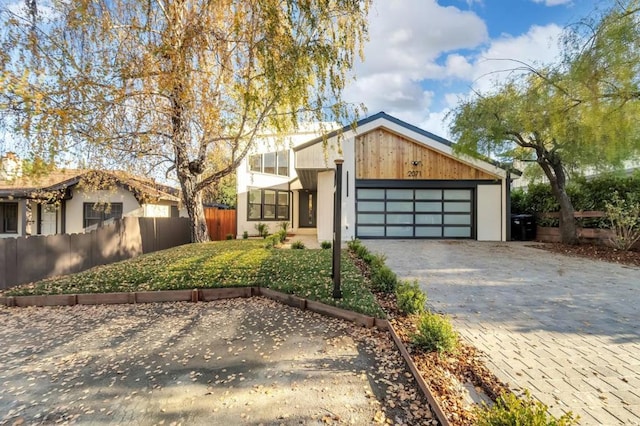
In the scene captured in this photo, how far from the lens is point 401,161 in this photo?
12633mm

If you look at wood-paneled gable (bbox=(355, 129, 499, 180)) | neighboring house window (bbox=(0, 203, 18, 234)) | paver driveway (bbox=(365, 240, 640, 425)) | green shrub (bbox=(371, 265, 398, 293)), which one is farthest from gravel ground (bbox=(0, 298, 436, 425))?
neighboring house window (bbox=(0, 203, 18, 234))

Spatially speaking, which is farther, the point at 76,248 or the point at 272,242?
the point at 272,242

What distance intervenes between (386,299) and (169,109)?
7.13 m

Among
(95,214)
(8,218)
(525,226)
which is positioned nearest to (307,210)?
(95,214)

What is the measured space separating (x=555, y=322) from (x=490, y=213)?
9.80m

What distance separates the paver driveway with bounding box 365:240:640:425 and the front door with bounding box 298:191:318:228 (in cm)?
1113

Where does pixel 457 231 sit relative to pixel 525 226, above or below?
below

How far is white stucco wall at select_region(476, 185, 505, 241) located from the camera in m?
12.6

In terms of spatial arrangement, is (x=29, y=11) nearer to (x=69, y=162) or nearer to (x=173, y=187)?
(x=69, y=162)

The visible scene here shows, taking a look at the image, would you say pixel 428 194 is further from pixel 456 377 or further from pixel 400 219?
pixel 456 377

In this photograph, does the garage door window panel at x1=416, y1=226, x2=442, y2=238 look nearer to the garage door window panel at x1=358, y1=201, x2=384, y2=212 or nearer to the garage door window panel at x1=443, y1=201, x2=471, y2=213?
the garage door window panel at x1=443, y1=201, x2=471, y2=213

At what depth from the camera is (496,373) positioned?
2.66 metres

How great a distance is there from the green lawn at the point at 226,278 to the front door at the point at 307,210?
1085 cm

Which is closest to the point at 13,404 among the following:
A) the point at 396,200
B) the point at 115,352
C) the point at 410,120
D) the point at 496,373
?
the point at 115,352
